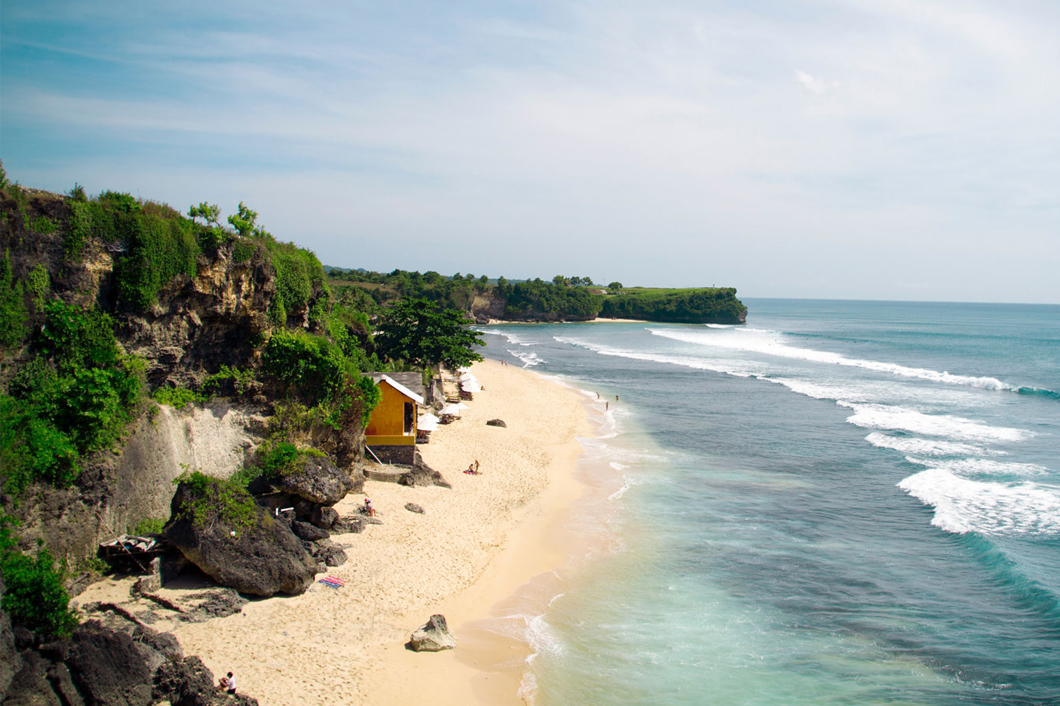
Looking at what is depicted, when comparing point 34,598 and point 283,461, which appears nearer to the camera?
point 34,598

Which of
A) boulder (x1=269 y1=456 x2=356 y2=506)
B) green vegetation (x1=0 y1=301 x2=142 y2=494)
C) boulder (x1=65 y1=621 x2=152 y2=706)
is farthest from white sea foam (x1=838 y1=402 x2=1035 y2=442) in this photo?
boulder (x1=65 y1=621 x2=152 y2=706)

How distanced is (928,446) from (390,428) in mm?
26552

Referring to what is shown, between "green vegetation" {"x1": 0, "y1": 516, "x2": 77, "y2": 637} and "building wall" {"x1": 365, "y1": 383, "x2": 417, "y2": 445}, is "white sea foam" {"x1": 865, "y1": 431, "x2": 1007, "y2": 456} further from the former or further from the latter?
"green vegetation" {"x1": 0, "y1": 516, "x2": 77, "y2": 637}

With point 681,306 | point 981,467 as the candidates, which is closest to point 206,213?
point 981,467

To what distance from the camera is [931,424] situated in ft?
128

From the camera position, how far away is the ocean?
14.3m

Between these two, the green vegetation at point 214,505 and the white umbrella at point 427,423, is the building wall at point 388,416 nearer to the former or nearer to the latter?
the white umbrella at point 427,423

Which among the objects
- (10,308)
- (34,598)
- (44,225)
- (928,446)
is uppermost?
(44,225)

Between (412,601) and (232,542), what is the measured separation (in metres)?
4.35

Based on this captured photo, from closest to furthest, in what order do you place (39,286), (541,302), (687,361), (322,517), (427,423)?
(39,286), (322,517), (427,423), (687,361), (541,302)

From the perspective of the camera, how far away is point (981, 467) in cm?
2942

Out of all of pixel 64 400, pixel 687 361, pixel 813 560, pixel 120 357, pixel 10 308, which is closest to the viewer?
pixel 10 308

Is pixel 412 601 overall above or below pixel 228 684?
below

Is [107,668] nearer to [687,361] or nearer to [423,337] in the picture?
[423,337]
